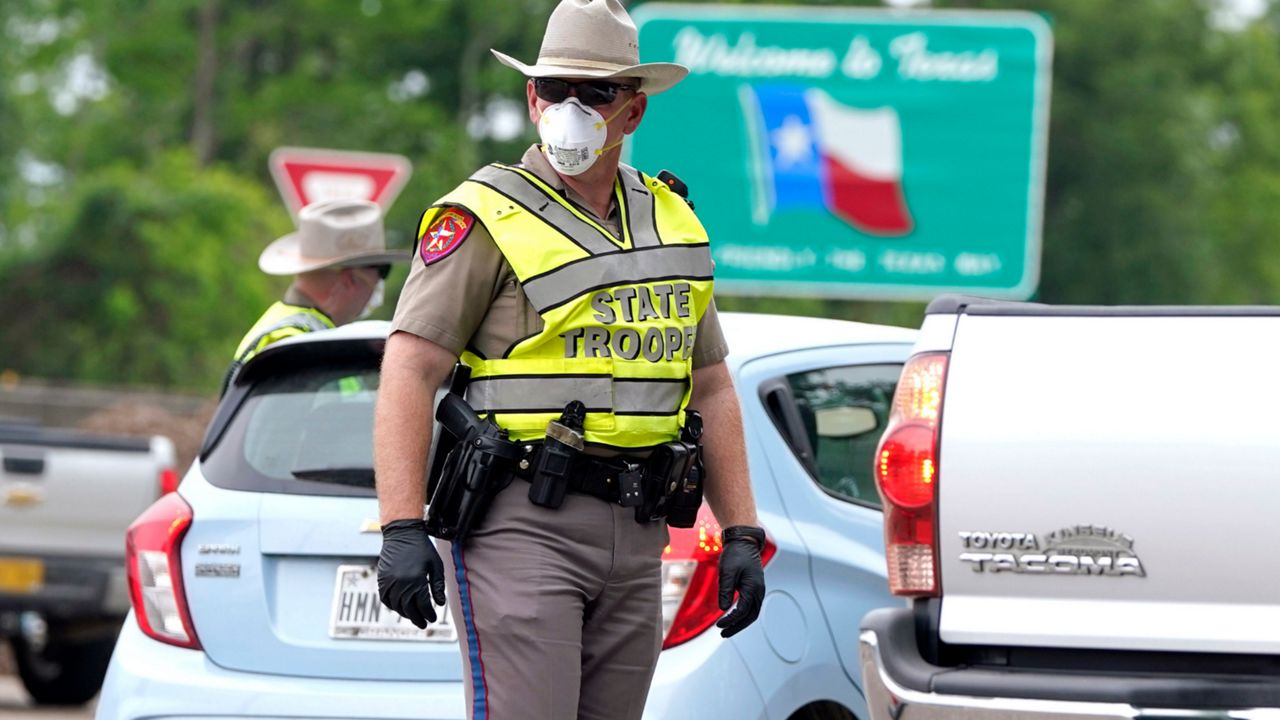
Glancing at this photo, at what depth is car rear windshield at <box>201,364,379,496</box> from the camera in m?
5.02

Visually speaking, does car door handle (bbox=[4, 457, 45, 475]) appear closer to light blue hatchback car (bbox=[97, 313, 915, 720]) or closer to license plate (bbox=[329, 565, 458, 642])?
light blue hatchback car (bbox=[97, 313, 915, 720])

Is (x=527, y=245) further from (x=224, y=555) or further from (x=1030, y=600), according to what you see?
(x=224, y=555)

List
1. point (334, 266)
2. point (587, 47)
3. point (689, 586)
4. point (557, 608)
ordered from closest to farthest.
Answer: point (557, 608) → point (587, 47) → point (689, 586) → point (334, 266)

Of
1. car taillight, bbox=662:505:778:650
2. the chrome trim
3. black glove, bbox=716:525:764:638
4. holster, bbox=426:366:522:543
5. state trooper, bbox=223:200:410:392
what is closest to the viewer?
the chrome trim

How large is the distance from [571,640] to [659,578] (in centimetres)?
28

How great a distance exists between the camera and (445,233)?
4.01m

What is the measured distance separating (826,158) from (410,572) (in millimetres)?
10017

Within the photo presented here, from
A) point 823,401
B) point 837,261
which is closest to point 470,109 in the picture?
point 837,261

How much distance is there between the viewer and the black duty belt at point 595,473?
13.0 feet

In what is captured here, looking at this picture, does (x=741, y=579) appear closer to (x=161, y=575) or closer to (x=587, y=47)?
(x=587, y=47)

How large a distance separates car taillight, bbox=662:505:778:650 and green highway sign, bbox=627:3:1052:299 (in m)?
8.86

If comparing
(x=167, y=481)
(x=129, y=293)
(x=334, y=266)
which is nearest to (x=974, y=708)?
(x=334, y=266)

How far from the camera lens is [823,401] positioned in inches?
210

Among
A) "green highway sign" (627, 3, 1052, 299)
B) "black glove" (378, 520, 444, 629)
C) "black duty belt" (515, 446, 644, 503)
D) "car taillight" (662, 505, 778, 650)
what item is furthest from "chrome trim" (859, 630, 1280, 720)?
"green highway sign" (627, 3, 1052, 299)
